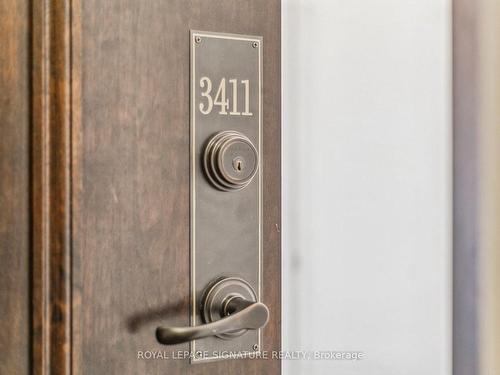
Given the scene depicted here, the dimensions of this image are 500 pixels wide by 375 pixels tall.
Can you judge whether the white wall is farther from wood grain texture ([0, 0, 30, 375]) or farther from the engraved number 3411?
wood grain texture ([0, 0, 30, 375])

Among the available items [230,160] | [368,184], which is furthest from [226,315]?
[368,184]

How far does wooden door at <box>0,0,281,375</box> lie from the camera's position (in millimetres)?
499

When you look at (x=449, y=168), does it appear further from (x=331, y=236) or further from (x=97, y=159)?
(x=97, y=159)

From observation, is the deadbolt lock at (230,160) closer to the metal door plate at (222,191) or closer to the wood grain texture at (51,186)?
the metal door plate at (222,191)

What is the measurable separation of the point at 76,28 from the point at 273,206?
22 centimetres

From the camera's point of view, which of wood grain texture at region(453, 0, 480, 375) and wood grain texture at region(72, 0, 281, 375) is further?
wood grain texture at region(453, 0, 480, 375)

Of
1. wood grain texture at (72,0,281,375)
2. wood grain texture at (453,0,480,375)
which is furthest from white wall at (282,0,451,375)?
wood grain texture at (72,0,281,375)

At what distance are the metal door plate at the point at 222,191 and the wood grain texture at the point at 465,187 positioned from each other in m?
0.28

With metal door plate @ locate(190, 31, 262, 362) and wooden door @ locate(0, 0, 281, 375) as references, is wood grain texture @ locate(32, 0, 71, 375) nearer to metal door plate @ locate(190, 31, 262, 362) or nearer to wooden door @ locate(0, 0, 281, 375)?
wooden door @ locate(0, 0, 281, 375)

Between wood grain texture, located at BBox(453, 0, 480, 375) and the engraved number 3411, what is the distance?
0.96 feet

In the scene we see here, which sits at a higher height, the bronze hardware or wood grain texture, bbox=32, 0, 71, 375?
wood grain texture, bbox=32, 0, 71, 375

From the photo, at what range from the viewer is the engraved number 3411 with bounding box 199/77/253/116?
0.54m

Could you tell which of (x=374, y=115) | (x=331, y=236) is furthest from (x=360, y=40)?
(x=331, y=236)

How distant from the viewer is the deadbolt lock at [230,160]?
54 centimetres
